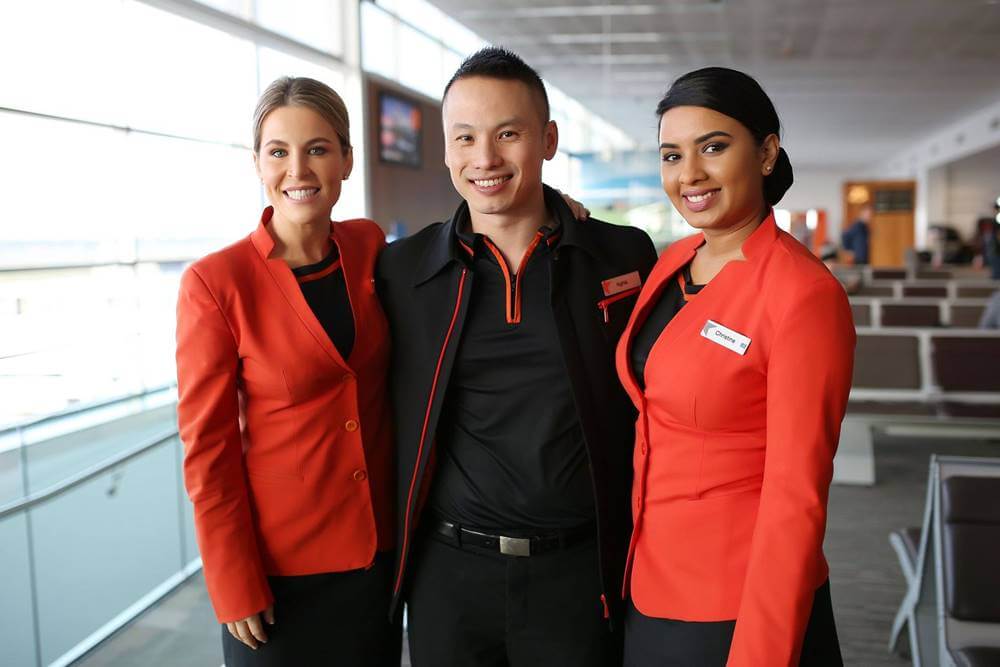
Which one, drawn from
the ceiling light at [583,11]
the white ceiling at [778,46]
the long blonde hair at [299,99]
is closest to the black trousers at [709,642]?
the long blonde hair at [299,99]

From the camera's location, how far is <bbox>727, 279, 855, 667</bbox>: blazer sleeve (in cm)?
138

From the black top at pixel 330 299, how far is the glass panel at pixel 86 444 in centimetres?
143

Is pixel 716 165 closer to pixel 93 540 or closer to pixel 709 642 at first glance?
pixel 709 642

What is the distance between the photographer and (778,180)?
1.69m

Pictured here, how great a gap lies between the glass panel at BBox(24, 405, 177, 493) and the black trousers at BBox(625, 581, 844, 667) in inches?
83.2

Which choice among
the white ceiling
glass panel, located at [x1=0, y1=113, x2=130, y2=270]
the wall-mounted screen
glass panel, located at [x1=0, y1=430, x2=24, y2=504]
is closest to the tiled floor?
glass panel, located at [x1=0, y1=430, x2=24, y2=504]

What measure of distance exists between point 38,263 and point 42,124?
2.29 ft

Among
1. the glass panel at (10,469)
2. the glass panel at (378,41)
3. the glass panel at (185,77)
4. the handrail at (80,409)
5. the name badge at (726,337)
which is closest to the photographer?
the name badge at (726,337)

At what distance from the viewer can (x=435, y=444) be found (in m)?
1.86

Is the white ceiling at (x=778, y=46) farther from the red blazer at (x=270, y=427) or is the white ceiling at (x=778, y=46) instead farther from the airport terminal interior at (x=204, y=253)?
the red blazer at (x=270, y=427)

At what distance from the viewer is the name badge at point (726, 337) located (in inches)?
58.2

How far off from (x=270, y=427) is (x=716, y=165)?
1.08m

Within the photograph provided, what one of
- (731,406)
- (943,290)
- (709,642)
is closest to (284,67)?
(731,406)

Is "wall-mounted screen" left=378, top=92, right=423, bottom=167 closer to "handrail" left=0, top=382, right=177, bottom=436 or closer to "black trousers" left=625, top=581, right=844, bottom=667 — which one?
"handrail" left=0, top=382, right=177, bottom=436
